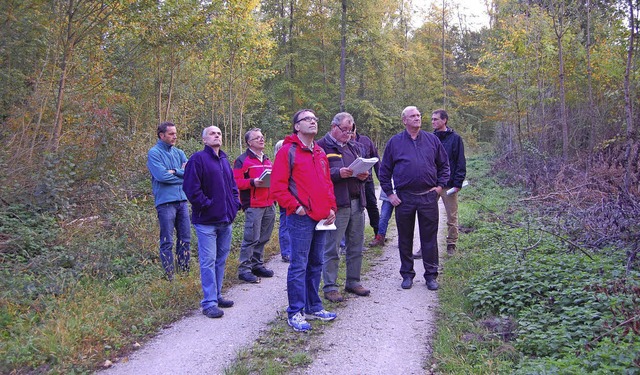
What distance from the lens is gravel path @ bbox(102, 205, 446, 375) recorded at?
4.00 m

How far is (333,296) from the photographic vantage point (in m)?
5.61

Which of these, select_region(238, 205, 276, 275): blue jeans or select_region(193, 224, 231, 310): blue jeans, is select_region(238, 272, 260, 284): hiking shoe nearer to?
select_region(238, 205, 276, 275): blue jeans

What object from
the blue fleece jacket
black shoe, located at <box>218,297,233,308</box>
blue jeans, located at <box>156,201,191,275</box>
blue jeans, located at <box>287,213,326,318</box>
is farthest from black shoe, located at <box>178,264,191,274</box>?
blue jeans, located at <box>287,213,326,318</box>

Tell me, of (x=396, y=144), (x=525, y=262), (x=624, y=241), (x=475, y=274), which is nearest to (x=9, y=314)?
(x=396, y=144)

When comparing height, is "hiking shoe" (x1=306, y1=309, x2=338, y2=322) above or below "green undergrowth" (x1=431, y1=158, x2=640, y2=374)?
below

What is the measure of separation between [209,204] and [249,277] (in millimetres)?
1705

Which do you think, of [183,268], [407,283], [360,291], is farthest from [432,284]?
[183,268]

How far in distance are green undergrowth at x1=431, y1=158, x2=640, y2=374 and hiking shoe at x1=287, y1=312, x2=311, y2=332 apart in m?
1.23

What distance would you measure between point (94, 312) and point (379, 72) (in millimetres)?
24668

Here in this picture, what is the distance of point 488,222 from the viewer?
907cm

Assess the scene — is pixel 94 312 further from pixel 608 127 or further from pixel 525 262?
pixel 608 127

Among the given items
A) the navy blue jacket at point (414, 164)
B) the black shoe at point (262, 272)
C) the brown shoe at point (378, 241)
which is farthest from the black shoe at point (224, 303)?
the brown shoe at point (378, 241)

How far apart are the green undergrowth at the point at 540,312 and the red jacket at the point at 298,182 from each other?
5.51 feet

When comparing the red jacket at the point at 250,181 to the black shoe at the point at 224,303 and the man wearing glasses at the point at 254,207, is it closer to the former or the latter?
the man wearing glasses at the point at 254,207
